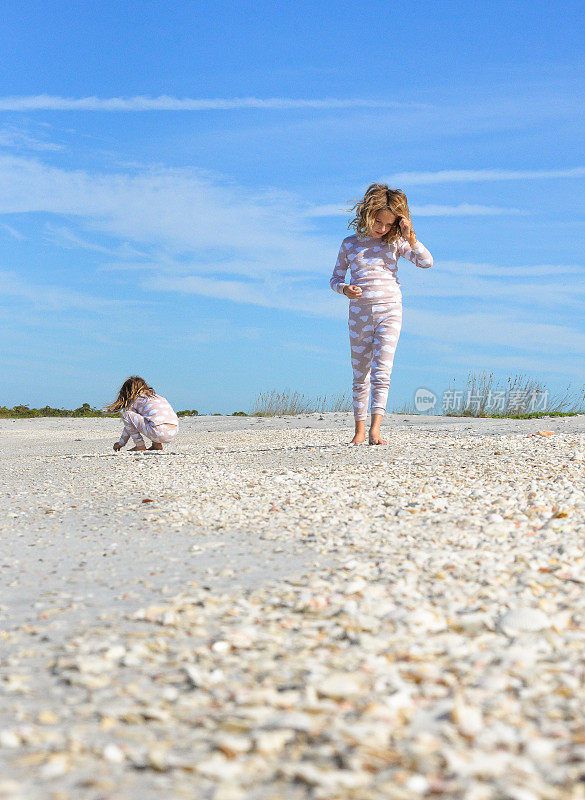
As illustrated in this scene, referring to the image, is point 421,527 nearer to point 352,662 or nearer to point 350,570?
point 350,570

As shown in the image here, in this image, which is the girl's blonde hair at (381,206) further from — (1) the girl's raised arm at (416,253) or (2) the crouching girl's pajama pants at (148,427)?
(2) the crouching girl's pajama pants at (148,427)

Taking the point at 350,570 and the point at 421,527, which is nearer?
the point at 350,570

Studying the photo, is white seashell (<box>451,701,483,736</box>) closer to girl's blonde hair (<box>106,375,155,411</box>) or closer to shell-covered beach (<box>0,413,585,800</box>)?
shell-covered beach (<box>0,413,585,800</box>)

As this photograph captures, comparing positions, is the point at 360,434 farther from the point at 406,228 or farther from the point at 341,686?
the point at 341,686

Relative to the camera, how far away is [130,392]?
27.9 ft

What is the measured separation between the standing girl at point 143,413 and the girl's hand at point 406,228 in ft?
11.2

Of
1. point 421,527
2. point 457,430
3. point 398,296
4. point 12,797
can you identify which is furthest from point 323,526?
point 457,430

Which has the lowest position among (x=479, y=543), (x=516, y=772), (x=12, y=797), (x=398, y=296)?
(x=12, y=797)

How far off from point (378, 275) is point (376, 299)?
22 cm

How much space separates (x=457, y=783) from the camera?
4.78ft

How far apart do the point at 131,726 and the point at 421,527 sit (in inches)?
83.3

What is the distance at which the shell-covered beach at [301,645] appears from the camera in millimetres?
1533

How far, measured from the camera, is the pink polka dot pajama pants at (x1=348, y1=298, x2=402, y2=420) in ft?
21.6

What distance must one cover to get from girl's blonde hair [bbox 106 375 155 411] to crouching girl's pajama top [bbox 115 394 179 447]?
0.05 m
